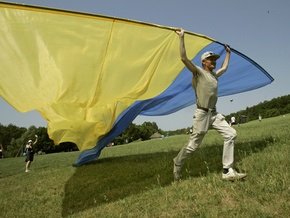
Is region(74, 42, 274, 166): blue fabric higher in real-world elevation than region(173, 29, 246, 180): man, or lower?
higher

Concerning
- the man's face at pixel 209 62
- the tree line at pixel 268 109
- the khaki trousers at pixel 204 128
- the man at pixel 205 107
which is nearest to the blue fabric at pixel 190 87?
the man's face at pixel 209 62

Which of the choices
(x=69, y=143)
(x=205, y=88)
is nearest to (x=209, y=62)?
(x=205, y=88)

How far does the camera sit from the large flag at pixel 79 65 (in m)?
4.44

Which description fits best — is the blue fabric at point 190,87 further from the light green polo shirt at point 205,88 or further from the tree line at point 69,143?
the tree line at point 69,143

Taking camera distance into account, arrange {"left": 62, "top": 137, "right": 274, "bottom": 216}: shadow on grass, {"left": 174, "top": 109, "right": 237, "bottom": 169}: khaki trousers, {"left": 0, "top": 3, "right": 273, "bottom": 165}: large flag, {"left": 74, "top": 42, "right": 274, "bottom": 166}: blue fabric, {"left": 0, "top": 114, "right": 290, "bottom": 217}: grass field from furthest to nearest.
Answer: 1. {"left": 74, "top": 42, "right": 274, "bottom": 166}: blue fabric
2. {"left": 62, "top": 137, "right": 274, "bottom": 216}: shadow on grass
3. {"left": 174, "top": 109, "right": 237, "bottom": 169}: khaki trousers
4. {"left": 0, "top": 3, "right": 273, "bottom": 165}: large flag
5. {"left": 0, "top": 114, "right": 290, "bottom": 217}: grass field

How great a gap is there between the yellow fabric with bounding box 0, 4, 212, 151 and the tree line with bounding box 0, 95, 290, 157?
257 feet

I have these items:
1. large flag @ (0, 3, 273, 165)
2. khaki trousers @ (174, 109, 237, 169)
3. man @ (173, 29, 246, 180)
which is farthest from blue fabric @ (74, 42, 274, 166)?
khaki trousers @ (174, 109, 237, 169)

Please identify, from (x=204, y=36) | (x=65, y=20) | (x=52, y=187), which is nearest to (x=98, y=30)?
(x=65, y=20)

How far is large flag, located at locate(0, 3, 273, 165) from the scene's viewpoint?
14.6 feet

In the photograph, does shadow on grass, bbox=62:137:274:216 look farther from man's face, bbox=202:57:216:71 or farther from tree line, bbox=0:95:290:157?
tree line, bbox=0:95:290:157

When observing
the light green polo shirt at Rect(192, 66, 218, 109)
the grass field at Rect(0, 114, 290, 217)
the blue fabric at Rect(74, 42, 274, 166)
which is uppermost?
the blue fabric at Rect(74, 42, 274, 166)

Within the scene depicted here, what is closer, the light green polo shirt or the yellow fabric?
the yellow fabric

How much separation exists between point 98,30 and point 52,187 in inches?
190

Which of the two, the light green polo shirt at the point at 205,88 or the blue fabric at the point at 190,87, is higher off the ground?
the blue fabric at the point at 190,87
